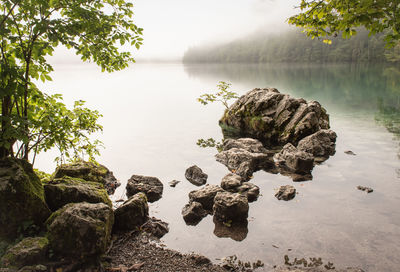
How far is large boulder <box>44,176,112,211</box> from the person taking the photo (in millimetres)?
9156

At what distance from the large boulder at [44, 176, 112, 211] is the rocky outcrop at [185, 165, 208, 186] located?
628 cm

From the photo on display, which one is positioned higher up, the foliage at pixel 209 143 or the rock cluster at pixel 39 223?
the rock cluster at pixel 39 223

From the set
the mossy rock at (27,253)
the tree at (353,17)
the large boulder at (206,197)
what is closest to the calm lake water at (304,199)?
the large boulder at (206,197)

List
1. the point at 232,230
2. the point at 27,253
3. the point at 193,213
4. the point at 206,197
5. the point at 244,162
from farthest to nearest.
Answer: the point at 244,162 < the point at 206,197 < the point at 193,213 < the point at 232,230 < the point at 27,253

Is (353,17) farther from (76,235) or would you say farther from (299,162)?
(299,162)

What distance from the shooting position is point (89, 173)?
14055 mm

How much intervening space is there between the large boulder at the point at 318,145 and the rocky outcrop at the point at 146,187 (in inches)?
465

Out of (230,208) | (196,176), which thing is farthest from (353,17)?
(196,176)

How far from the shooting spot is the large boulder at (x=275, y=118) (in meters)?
22.3

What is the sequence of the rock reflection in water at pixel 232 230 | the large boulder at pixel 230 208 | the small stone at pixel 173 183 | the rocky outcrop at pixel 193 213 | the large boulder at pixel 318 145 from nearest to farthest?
1. the rock reflection in water at pixel 232 230
2. the large boulder at pixel 230 208
3. the rocky outcrop at pixel 193 213
4. the small stone at pixel 173 183
5. the large boulder at pixel 318 145

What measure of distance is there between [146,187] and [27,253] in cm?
747

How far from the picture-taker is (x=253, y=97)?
27.8m

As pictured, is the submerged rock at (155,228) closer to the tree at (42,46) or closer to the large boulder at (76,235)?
the large boulder at (76,235)

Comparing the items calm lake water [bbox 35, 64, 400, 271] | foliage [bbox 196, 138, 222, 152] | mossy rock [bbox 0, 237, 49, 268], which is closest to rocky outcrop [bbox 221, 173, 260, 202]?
calm lake water [bbox 35, 64, 400, 271]
